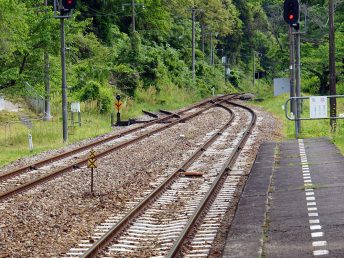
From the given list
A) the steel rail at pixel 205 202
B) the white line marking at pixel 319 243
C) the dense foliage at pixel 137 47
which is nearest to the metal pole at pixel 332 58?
the steel rail at pixel 205 202

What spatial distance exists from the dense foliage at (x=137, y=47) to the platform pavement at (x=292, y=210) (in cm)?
1434

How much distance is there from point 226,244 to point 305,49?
181 feet

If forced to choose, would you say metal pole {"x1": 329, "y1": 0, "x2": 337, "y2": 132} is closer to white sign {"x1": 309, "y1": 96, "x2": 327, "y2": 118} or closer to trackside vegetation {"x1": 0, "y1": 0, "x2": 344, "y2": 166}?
trackside vegetation {"x1": 0, "y1": 0, "x2": 344, "y2": 166}

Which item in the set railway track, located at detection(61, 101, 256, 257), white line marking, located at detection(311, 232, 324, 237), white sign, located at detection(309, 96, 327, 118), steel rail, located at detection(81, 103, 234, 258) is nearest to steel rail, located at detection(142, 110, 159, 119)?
white sign, located at detection(309, 96, 327, 118)

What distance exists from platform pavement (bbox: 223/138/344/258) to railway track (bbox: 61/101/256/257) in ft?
1.81

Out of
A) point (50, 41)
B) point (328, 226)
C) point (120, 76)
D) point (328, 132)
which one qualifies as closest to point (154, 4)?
point (120, 76)

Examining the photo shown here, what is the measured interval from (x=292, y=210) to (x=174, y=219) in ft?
7.18

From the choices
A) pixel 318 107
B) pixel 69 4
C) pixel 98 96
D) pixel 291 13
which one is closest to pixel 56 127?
pixel 98 96

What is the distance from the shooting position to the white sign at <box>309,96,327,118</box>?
2631cm

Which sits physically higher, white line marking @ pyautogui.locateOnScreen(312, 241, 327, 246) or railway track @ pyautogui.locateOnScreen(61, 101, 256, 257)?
white line marking @ pyautogui.locateOnScreen(312, 241, 327, 246)

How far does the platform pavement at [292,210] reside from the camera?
11.1 metres

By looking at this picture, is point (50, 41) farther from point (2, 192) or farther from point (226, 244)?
point (226, 244)

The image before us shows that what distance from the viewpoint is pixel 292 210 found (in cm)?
1402

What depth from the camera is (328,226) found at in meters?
12.3
